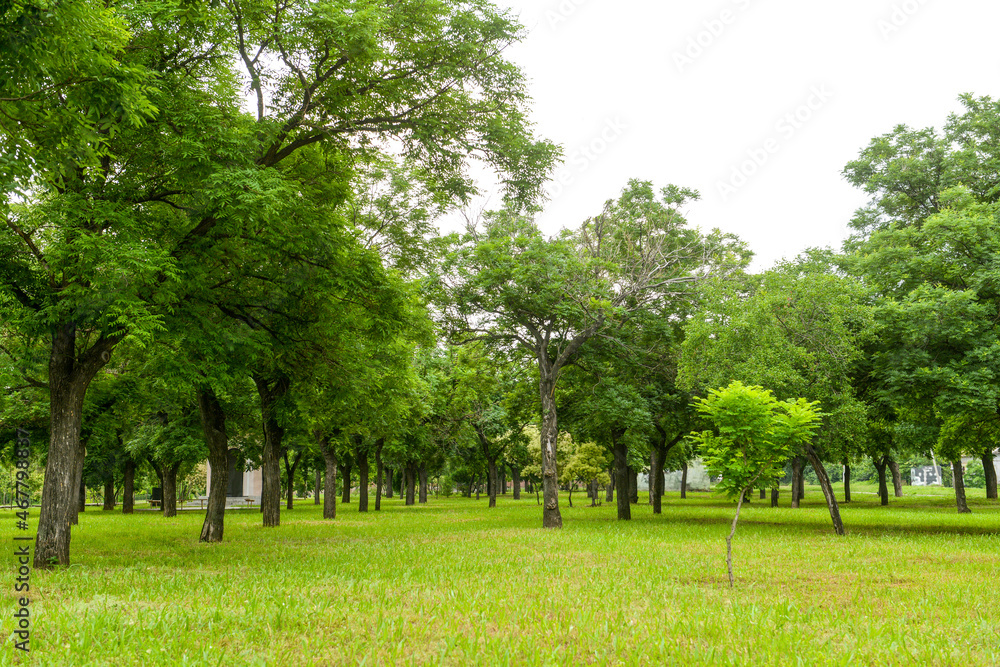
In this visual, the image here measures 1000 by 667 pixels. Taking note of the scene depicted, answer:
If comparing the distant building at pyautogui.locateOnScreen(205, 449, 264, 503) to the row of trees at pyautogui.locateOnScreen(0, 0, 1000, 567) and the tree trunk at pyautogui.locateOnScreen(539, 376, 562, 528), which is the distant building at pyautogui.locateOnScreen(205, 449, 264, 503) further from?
Answer: the tree trunk at pyautogui.locateOnScreen(539, 376, 562, 528)

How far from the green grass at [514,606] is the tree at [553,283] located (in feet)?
30.9

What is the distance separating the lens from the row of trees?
1081cm

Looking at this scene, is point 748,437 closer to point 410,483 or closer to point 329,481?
point 329,481

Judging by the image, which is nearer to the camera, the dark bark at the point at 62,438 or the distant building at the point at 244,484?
the dark bark at the point at 62,438

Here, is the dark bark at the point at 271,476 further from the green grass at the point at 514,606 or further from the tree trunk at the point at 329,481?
the green grass at the point at 514,606

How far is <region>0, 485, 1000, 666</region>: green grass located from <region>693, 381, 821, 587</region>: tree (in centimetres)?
176

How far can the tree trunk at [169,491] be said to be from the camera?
3575 centimetres

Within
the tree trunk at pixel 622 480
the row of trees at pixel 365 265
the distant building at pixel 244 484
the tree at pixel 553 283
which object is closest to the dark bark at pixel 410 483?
the row of trees at pixel 365 265

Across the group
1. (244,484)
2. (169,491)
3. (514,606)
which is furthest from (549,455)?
(244,484)

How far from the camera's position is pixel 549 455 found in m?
24.1

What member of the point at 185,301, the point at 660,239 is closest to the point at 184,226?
the point at 185,301

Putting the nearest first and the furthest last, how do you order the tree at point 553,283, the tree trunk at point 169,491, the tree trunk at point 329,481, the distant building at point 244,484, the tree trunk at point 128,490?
the tree at point 553,283 < the tree trunk at point 329,481 < the tree trunk at point 169,491 < the tree trunk at point 128,490 < the distant building at point 244,484

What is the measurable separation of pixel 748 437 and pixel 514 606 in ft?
17.6

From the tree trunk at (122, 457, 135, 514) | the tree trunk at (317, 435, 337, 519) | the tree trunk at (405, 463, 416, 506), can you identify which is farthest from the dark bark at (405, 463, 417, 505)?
the tree trunk at (122, 457, 135, 514)
